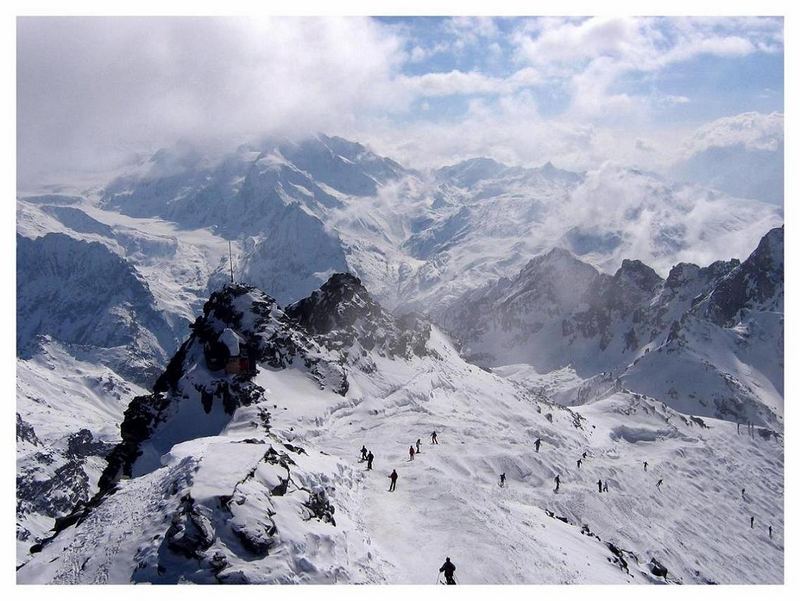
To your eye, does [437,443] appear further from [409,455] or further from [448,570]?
[448,570]

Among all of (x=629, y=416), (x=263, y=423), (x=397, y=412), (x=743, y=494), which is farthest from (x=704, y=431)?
(x=263, y=423)

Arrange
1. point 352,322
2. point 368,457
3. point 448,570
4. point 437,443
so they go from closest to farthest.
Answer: point 448,570
point 368,457
point 437,443
point 352,322

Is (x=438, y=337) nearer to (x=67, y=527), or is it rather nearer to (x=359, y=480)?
(x=359, y=480)

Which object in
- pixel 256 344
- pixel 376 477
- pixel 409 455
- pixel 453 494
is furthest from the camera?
pixel 256 344

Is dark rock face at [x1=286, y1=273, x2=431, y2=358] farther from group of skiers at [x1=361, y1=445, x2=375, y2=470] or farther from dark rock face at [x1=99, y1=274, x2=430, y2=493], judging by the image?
group of skiers at [x1=361, y1=445, x2=375, y2=470]

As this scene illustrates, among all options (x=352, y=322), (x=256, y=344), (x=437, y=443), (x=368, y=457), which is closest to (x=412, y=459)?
(x=368, y=457)

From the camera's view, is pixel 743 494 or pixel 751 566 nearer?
pixel 751 566

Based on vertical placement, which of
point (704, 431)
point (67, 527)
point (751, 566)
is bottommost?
point (704, 431)

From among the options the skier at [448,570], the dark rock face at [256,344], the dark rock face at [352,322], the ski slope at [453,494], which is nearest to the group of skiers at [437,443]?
the skier at [448,570]
